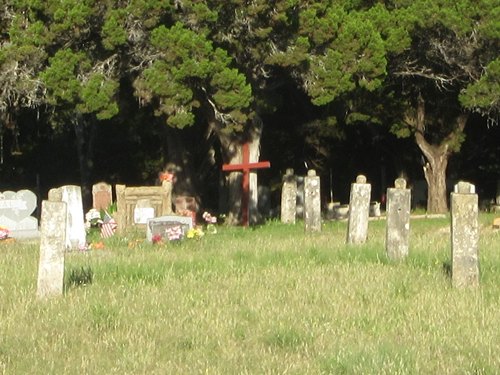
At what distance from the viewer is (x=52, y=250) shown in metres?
13.3

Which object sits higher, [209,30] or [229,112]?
[209,30]

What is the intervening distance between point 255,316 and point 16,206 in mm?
14845

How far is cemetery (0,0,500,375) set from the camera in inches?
414

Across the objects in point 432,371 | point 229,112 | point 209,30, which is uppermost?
point 209,30

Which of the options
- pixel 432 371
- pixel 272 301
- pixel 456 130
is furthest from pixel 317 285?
pixel 456 130

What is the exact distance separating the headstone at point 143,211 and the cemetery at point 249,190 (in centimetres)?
5

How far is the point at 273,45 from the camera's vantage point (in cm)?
3088

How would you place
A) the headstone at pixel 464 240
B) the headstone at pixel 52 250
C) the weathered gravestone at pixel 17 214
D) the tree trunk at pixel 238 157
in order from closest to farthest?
the headstone at pixel 52 250, the headstone at pixel 464 240, the weathered gravestone at pixel 17 214, the tree trunk at pixel 238 157

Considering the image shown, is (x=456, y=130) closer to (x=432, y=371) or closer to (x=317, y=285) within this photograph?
(x=317, y=285)

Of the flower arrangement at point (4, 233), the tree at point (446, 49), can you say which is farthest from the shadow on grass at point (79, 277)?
the tree at point (446, 49)

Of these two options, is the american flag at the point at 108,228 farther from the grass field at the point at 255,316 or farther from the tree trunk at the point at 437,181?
the tree trunk at the point at 437,181

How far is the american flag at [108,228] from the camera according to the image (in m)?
26.1

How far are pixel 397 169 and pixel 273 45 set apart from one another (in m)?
16.0

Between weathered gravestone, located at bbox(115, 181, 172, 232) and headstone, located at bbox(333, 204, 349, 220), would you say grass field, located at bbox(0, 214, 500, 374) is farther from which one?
headstone, located at bbox(333, 204, 349, 220)
